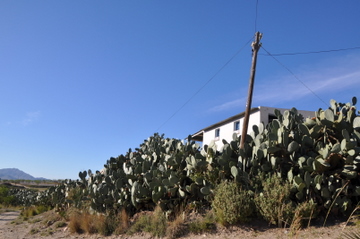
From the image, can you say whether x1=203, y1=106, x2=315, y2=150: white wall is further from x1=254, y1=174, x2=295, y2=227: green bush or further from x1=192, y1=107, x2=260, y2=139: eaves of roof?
x1=254, y1=174, x2=295, y2=227: green bush

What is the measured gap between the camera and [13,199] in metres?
33.9

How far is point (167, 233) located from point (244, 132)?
4020mm

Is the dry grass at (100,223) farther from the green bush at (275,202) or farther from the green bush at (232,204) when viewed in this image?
the green bush at (275,202)

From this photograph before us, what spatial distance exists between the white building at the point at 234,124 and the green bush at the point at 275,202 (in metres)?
18.0

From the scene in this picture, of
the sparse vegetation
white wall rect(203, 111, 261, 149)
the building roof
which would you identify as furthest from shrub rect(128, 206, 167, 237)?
the building roof

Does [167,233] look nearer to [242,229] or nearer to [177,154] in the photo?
[242,229]

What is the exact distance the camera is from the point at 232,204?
777cm

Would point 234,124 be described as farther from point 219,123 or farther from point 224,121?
point 219,123

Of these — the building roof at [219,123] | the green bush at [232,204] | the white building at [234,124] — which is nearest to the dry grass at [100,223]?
the green bush at [232,204]

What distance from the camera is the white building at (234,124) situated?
2616cm

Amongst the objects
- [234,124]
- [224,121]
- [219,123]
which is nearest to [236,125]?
[234,124]

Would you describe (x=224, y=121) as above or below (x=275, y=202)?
above

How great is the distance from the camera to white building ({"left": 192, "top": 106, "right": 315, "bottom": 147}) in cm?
2616

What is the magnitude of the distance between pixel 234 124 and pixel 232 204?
70.6ft
